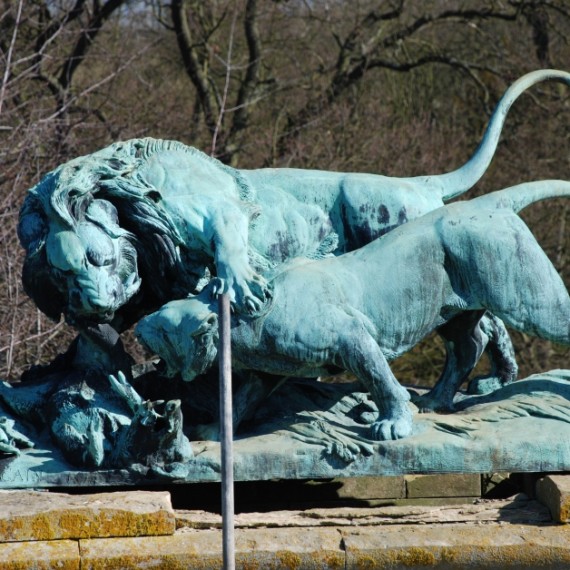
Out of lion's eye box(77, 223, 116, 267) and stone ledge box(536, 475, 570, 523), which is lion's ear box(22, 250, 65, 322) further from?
stone ledge box(536, 475, 570, 523)

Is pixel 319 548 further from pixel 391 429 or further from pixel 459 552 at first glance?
pixel 391 429

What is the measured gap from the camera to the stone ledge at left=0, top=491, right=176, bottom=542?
4266 mm

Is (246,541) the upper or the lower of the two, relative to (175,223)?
lower

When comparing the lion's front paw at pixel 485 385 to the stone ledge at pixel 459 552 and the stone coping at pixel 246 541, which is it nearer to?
the stone coping at pixel 246 541

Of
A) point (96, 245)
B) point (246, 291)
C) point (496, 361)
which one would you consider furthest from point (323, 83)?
point (246, 291)

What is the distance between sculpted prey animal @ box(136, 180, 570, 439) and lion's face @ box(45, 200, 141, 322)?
185mm

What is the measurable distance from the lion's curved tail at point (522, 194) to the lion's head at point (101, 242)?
108cm

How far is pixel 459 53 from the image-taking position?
13.4m

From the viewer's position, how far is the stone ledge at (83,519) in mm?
4266

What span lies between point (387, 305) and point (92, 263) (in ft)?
3.42

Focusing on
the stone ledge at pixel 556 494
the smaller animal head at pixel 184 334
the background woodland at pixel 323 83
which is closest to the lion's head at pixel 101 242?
the smaller animal head at pixel 184 334

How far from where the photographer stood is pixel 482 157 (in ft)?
18.1

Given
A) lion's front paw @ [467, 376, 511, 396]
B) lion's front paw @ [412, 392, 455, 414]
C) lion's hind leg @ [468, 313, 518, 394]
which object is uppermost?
lion's hind leg @ [468, 313, 518, 394]

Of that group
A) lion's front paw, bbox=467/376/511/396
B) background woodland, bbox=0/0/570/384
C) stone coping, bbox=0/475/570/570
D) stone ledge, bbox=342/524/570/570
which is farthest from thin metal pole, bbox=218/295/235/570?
background woodland, bbox=0/0/570/384
